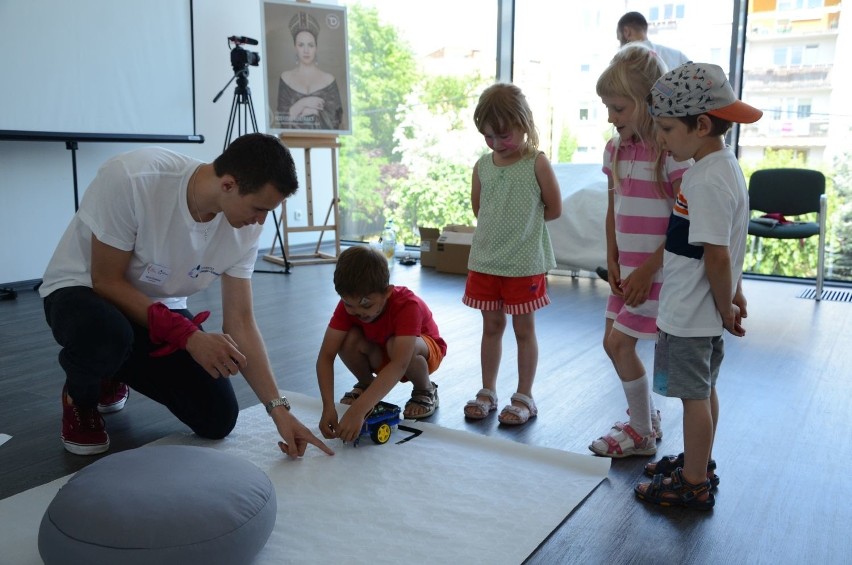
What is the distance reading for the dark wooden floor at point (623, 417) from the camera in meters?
1.51

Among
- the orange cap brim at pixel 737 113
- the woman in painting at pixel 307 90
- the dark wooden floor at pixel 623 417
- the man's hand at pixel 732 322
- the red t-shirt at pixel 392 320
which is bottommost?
the dark wooden floor at pixel 623 417

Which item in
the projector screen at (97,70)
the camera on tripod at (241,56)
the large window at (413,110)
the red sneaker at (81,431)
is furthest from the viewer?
the large window at (413,110)

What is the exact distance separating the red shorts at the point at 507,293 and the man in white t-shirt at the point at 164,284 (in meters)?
0.68

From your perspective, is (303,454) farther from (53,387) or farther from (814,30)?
(814,30)

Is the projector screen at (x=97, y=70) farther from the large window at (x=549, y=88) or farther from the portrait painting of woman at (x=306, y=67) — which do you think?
the large window at (x=549, y=88)

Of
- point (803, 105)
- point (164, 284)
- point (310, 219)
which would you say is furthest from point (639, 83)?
point (310, 219)

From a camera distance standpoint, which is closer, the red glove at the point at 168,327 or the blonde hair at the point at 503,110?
the red glove at the point at 168,327

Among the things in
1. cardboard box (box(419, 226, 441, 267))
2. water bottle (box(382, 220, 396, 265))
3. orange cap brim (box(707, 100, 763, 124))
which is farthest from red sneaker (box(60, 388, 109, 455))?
water bottle (box(382, 220, 396, 265))

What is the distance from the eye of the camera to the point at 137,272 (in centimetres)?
189

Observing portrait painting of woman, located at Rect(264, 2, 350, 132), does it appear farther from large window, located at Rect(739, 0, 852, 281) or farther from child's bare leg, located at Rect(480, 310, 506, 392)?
child's bare leg, located at Rect(480, 310, 506, 392)

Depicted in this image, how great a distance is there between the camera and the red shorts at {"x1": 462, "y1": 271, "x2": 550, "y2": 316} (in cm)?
219

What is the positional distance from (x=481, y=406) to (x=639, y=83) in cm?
101

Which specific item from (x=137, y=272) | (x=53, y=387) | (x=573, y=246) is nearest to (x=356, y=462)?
(x=137, y=272)

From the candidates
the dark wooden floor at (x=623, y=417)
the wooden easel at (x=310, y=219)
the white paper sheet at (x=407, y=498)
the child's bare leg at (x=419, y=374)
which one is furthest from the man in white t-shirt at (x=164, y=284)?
the wooden easel at (x=310, y=219)
